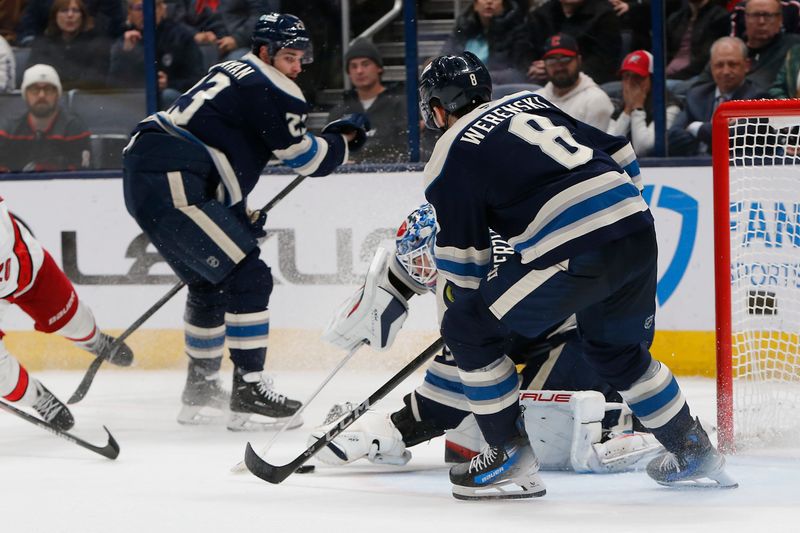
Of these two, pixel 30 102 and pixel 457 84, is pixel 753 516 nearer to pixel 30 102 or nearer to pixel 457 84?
pixel 457 84

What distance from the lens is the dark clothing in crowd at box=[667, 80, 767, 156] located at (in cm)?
469

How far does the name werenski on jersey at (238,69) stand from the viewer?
3943mm

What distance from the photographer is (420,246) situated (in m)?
2.97

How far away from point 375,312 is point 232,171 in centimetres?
112

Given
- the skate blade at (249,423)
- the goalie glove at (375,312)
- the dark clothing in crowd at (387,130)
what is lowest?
the skate blade at (249,423)

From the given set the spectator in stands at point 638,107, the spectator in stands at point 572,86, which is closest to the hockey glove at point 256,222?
the spectator in stands at point 572,86

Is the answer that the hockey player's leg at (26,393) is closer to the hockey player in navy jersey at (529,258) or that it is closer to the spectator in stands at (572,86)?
the hockey player in navy jersey at (529,258)

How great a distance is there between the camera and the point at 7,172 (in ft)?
17.3

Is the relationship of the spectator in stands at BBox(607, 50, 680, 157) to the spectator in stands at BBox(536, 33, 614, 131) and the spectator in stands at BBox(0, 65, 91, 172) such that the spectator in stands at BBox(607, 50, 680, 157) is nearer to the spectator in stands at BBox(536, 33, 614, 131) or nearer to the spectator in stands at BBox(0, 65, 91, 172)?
the spectator in stands at BBox(536, 33, 614, 131)

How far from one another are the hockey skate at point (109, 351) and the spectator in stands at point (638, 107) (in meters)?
1.99

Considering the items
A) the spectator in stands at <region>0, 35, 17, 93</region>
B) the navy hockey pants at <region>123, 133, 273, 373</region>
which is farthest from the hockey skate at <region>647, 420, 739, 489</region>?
the spectator in stands at <region>0, 35, 17, 93</region>

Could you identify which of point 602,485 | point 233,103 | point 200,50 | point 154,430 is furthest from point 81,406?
point 602,485

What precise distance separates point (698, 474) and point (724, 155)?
95 cm

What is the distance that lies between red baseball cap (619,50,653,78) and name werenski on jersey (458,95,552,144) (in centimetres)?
217
